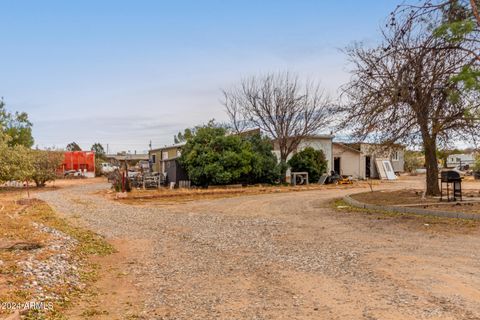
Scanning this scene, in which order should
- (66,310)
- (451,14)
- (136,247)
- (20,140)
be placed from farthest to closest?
(20,140)
(451,14)
(136,247)
(66,310)

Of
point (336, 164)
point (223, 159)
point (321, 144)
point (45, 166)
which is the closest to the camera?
point (223, 159)

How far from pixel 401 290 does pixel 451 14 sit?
33.2 feet

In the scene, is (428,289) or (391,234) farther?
(391,234)

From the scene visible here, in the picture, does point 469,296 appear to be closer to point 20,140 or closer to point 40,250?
point 40,250

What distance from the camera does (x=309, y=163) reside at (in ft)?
97.7

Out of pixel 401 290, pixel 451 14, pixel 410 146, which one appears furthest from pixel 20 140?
pixel 401 290

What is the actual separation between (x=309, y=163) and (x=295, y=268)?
23.2 m

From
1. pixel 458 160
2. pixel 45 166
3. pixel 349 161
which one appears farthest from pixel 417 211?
pixel 458 160

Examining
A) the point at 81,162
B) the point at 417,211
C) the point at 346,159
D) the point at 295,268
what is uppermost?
the point at 81,162

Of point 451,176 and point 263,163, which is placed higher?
point 263,163

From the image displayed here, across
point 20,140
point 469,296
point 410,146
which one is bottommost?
point 469,296

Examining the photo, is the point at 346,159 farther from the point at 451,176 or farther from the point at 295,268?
the point at 295,268

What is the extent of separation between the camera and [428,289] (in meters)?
5.62

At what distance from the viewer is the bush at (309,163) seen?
29.8m
